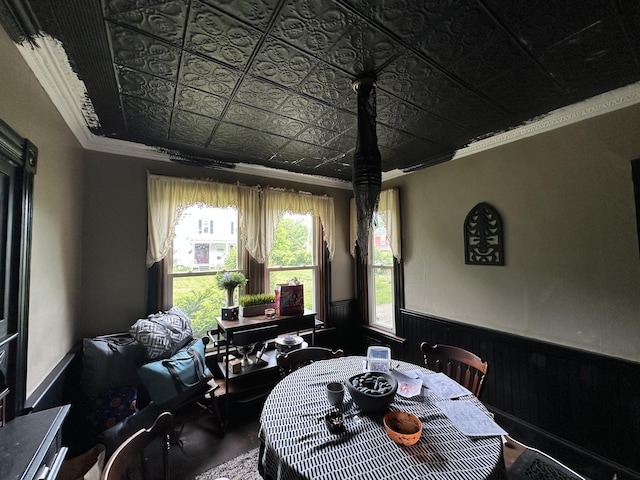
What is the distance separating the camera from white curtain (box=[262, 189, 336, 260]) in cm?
302

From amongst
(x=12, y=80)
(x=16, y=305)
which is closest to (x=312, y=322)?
(x=16, y=305)

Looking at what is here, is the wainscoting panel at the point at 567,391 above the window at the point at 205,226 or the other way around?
the other way around

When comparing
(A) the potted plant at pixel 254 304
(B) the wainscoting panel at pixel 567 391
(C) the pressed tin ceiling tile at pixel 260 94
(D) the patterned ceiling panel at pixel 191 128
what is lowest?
(B) the wainscoting panel at pixel 567 391

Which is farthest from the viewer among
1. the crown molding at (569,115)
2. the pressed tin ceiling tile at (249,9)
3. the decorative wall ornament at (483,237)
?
the decorative wall ornament at (483,237)

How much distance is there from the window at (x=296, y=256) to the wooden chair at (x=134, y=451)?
2.11 metres

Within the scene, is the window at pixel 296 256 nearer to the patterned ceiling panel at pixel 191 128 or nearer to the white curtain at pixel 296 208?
the white curtain at pixel 296 208

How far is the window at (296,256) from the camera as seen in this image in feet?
10.5

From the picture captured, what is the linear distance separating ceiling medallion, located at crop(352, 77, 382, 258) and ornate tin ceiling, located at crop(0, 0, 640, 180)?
1.00 feet

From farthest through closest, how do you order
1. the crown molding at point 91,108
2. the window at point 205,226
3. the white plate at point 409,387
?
1. the window at point 205,226
2. the white plate at point 409,387
3. the crown molding at point 91,108

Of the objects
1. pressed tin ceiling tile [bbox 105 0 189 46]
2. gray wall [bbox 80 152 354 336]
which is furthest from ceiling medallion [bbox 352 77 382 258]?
gray wall [bbox 80 152 354 336]

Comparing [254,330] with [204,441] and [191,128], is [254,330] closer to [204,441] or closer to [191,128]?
[204,441]

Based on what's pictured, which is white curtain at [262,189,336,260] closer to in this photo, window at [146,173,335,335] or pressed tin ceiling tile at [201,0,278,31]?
window at [146,173,335,335]

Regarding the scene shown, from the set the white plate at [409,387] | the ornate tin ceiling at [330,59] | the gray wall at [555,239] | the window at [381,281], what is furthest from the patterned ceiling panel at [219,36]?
the window at [381,281]

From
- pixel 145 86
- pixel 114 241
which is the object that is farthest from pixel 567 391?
pixel 114 241
